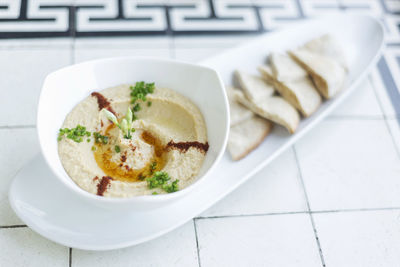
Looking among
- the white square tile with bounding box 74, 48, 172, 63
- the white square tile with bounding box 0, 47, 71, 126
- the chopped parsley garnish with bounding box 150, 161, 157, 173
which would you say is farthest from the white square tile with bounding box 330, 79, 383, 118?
the white square tile with bounding box 0, 47, 71, 126

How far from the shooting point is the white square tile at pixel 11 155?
67.4 inches

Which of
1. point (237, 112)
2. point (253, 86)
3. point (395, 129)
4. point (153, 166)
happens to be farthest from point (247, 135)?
point (395, 129)

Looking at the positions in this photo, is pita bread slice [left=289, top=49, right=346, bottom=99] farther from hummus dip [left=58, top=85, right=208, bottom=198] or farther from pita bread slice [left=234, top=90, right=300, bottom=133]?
hummus dip [left=58, top=85, right=208, bottom=198]

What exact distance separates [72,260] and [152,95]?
0.70 m

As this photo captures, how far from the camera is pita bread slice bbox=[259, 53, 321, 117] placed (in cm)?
200

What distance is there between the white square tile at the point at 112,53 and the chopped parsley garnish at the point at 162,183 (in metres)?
0.98

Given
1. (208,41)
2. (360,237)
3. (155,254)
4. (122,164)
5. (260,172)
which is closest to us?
(122,164)

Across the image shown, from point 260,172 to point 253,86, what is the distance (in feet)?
1.28

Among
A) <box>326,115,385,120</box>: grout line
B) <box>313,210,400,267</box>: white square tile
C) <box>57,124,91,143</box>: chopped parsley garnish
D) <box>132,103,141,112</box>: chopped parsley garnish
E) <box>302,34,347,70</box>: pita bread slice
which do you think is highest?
<box>302,34,347,70</box>: pita bread slice

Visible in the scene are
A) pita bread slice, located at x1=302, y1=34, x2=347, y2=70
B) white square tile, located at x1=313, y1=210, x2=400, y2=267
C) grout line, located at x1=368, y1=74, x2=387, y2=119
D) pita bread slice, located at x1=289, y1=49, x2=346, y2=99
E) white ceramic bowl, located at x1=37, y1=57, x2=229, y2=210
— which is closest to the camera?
white ceramic bowl, located at x1=37, y1=57, x2=229, y2=210

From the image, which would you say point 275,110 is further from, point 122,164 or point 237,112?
point 122,164

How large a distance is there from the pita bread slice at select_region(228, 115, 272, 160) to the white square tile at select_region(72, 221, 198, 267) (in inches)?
14.6

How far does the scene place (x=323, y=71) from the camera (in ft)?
6.79

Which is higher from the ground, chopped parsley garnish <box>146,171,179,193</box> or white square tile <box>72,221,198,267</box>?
chopped parsley garnish <box>146,171,179,193</box>
